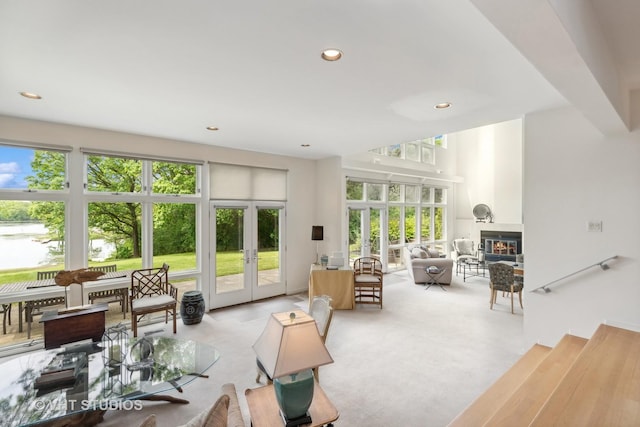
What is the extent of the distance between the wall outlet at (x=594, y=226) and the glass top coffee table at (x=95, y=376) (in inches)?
162

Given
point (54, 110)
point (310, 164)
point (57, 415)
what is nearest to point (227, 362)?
point (57, 415)

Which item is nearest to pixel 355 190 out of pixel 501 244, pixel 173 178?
pixel 173 178

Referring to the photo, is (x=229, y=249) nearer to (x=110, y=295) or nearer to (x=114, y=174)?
(x=110, y=295)

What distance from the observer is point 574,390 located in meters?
2.10

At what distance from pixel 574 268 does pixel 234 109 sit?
4.28 metres

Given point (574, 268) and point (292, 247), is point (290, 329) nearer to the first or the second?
point (574, 268)

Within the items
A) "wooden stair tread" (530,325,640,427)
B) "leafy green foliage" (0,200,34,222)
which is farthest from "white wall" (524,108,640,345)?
"leafy green foliage" (0,200,34,222)

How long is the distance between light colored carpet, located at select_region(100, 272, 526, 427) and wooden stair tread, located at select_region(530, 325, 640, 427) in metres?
0.90

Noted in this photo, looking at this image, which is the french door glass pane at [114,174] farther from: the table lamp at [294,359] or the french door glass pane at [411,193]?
the french door glass pane at [411,193]

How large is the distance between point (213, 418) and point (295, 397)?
1.60 feet

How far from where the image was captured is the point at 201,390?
303 cm

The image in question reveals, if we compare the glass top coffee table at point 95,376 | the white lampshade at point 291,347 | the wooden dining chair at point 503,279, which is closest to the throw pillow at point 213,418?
the white lampshade at point 291,347

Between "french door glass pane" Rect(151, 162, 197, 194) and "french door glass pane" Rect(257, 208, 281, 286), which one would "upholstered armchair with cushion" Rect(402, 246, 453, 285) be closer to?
"french door glass pane" Rect(257, 208, 281, 286)

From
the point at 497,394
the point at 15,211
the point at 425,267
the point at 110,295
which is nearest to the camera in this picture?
the point at 497,394
